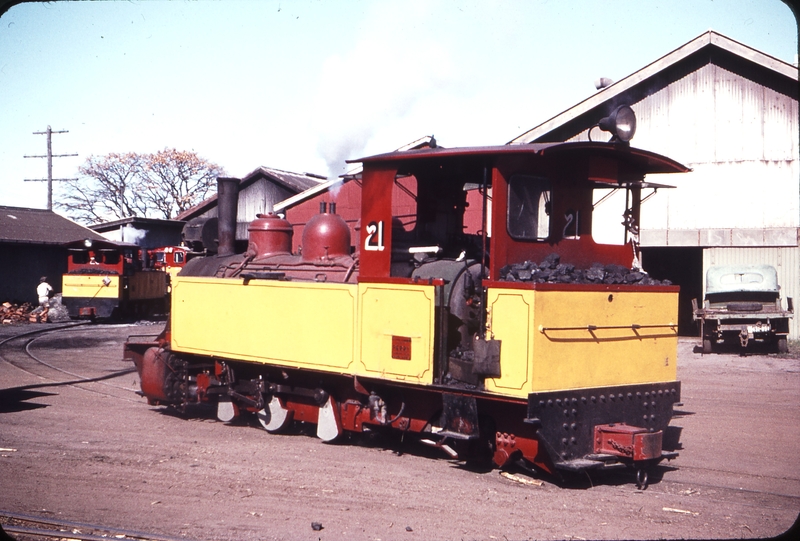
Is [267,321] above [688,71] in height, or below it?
below

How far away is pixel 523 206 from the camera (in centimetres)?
782

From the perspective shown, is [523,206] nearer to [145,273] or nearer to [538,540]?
[538,540]

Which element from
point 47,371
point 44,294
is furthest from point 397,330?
point 44,294

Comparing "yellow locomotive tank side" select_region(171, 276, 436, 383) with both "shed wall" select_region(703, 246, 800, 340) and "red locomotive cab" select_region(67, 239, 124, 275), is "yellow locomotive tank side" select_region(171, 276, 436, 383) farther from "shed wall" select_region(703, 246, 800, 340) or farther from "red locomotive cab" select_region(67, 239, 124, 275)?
"red locomotive cab" select_region(67, 239, 124, 275)

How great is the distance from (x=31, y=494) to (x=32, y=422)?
389 centimetres

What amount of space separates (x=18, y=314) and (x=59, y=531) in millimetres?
27798

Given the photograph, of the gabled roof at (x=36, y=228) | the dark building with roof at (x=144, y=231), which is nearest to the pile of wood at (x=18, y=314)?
the gabled roof at (x=36, y=228)

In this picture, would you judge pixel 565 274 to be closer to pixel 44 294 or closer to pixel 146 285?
pixel 146 285

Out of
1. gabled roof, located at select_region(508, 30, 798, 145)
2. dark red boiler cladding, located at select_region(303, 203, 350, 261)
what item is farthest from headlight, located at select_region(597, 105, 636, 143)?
gabled roof, located at select_region(508, 30, 798, 145)

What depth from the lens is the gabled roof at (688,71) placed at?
19016 millimetres

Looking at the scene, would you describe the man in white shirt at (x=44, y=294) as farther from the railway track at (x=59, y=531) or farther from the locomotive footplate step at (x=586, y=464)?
the locomotive footplate step at (x=586, y=464)

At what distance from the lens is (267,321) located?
32.0ft

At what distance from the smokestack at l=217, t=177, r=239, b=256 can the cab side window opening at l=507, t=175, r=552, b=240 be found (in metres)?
5.21

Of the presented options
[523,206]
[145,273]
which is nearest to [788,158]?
[523,206]
